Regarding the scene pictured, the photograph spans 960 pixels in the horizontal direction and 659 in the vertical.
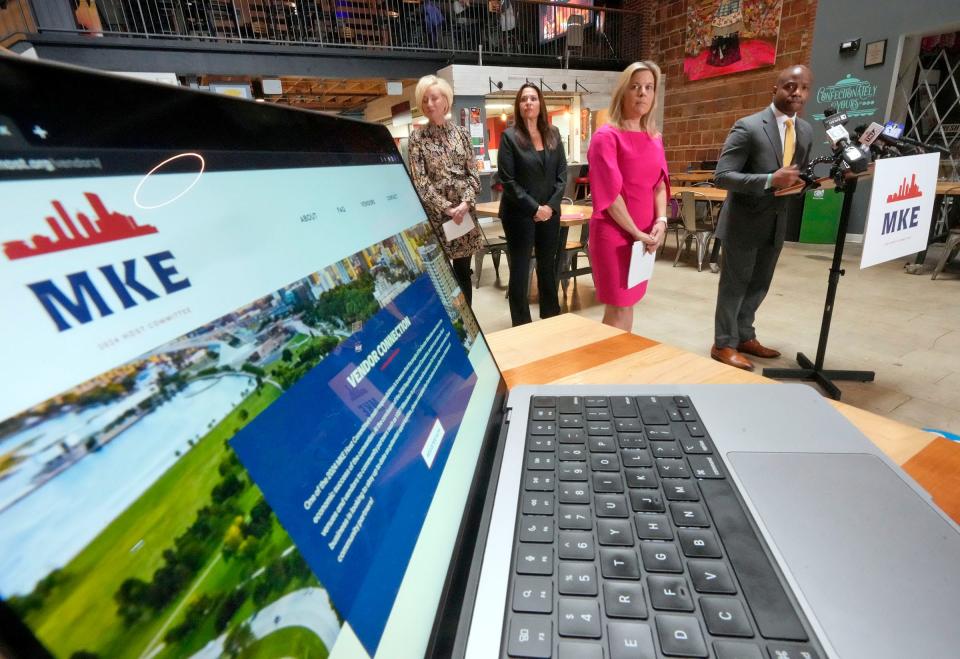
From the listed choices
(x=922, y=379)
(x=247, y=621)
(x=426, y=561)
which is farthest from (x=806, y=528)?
(x=922, y=379)

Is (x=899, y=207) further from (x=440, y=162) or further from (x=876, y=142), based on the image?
(x=440, y=162)

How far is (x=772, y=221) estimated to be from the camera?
2.11 metres

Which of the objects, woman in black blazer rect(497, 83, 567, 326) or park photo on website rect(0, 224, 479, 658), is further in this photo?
woman in black blazer rect(497, 83, 567, 326)

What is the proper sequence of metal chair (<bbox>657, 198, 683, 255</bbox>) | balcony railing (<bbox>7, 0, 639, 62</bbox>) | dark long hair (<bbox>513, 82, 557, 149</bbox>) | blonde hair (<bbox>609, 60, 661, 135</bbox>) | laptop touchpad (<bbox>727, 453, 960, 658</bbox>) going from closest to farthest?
laptop touchpad (<bbox>727, 453, 960, 658</bbox>)
blonde hair (<bbox>609, 60, 661, 135</bbox>)
dark long hair (<bbox>513, 82, 557, 149</bbox>)
metal chair (<bbox>657, 198, 683, 255</bbox>)
balcony railing (<bbox>7, 0, 639, 62</bbox>)

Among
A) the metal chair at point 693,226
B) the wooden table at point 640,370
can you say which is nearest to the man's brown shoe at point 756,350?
the wooden table at point 640,370

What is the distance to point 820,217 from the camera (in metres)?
5.15

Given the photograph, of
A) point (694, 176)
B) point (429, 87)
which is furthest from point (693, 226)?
point (429, 87)

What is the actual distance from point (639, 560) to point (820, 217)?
20.3 ft

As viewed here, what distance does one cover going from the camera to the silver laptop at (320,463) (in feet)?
0.57

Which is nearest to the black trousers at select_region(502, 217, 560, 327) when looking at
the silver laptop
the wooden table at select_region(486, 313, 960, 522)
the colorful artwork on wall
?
the wooden table at select_region(486, 313, 960, 522)

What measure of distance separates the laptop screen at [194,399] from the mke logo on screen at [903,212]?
76.5 inches

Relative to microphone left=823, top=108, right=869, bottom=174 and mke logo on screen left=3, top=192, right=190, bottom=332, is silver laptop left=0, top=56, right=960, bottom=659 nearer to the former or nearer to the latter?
mke logo on screen left=3, top=192, right=190, bottom=332

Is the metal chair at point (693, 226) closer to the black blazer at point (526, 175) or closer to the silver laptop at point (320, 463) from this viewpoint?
the black blazer at point (526, 175)

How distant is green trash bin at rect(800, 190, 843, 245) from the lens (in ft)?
16.4
